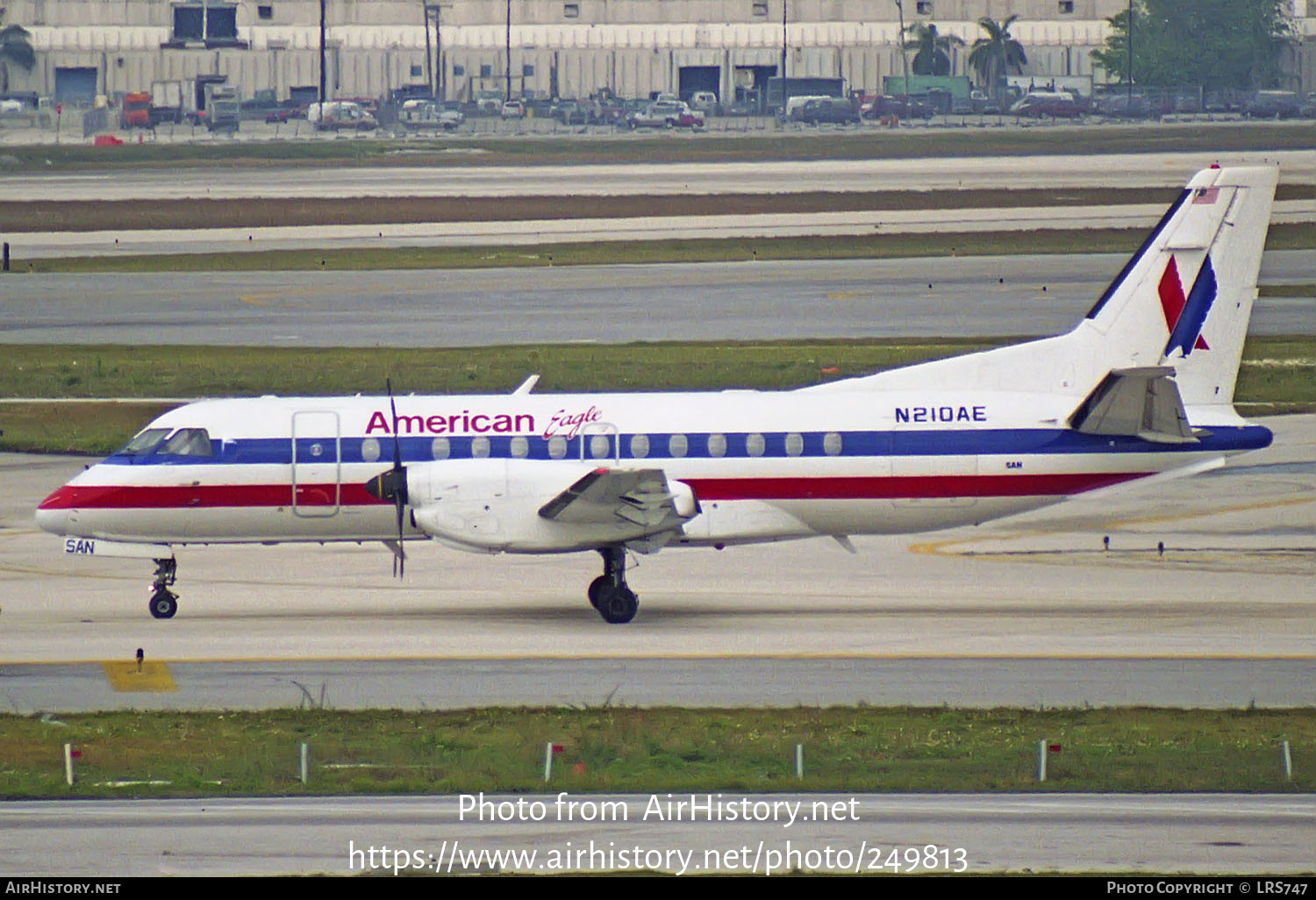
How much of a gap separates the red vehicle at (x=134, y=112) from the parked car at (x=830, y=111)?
166 feet

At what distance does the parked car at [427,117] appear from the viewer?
14450 centimetres

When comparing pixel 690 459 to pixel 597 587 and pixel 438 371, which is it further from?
pixel 438 371

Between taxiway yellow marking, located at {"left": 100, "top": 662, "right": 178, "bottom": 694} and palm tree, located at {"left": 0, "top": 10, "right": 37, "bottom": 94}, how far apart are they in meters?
135

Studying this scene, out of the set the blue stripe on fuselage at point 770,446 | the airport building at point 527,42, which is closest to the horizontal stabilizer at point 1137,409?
the blue stripe on fuselage at point 770,446

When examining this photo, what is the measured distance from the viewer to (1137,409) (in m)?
27.3

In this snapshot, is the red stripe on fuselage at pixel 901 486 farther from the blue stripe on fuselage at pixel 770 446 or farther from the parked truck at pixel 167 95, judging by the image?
the parked truck at pixel 167 95

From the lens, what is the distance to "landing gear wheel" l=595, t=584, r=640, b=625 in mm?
27328

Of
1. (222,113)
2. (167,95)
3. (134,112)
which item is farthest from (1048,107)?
(167,95)

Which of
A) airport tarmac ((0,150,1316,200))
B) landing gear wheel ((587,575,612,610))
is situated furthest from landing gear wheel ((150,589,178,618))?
airport tarmac ((0,150,1316,200))

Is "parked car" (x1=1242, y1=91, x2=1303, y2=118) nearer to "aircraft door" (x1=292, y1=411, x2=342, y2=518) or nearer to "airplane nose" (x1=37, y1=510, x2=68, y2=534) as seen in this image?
"aircraft door" (x1=292, y1=411, x2=342, y2=518)

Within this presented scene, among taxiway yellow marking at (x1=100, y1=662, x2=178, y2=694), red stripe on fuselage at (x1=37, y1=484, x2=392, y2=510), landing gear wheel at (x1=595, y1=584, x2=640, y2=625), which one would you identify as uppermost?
red stripe on fuselage at (x1=37, y1=484, x2=392, y2=510)
